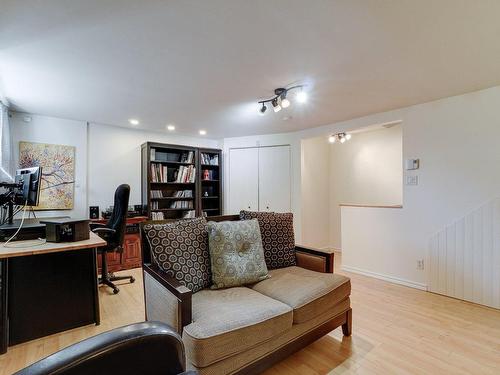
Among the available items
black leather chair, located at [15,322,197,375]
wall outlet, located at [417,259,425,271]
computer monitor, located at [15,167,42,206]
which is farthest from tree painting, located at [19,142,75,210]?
wall outlet, located at [417,259,425,271]

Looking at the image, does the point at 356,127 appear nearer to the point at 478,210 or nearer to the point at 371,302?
the point at 478,210

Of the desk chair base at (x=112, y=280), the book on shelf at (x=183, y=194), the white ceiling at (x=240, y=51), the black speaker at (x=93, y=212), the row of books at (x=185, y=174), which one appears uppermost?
the white ceiling at (x=240, y=51)

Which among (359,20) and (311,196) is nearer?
(359,20)

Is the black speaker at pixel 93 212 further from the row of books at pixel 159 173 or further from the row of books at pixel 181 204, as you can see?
the row of books at pixel 181 204

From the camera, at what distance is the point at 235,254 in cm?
193

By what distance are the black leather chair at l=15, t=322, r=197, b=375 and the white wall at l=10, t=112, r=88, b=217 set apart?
3727 millimetres

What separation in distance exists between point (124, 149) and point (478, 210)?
4761 millimetres

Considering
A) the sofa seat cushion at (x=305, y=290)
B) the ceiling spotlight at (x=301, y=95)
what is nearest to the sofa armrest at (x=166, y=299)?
the sofa seat cushion at (x=305, y=290)

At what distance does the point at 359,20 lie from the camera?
153cm

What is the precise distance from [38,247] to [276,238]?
76.1 inches

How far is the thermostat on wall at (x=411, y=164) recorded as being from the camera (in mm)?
3069

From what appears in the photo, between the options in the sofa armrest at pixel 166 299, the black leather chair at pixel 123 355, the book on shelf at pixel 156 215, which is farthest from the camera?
the book on shelf at pixel 156 215

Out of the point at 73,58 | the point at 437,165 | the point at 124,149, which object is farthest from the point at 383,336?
the point at 124,149

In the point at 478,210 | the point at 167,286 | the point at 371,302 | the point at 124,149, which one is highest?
the point at 124,149
